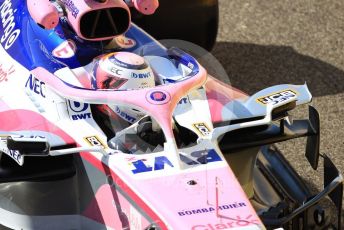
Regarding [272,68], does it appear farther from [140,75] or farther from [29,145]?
[29,145]

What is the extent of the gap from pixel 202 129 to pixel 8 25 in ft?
3.37

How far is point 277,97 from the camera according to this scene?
3.72m

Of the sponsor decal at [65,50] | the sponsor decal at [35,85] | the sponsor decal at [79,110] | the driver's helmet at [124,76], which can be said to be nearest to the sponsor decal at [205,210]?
the driver's helmet at [124,76]

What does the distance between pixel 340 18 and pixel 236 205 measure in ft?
9.49

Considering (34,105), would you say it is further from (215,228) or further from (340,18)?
(340,18)

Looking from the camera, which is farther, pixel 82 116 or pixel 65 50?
pixel 65 50

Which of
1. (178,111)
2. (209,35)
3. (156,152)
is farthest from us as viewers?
(209,35)

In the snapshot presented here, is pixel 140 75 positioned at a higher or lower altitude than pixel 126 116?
higher

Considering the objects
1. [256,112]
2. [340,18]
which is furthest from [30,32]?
[340,18]

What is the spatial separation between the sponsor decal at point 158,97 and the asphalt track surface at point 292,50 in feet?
4.32

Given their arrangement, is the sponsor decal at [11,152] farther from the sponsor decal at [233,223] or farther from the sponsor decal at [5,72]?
the sponsor decal at [233,223]

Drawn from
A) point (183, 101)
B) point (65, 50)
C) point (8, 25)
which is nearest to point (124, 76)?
point (183, 101)

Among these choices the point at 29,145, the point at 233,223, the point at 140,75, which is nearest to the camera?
the point at 233,223

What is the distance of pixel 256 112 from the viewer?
373 cm
